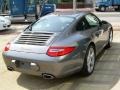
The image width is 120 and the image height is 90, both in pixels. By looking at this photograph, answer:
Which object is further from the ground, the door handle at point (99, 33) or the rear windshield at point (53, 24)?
the rear windshield at point (53, 24)

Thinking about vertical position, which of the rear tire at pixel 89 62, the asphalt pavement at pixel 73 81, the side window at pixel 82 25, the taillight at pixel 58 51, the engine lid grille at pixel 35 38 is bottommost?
the asphalt pavement at pixel 73 81

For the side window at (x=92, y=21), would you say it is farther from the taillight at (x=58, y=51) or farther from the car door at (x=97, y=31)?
the taillight at (x=58, y=51)

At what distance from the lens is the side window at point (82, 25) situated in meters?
6.53

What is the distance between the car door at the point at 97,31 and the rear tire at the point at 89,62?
378 mm

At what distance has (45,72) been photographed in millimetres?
5609

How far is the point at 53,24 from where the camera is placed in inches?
263

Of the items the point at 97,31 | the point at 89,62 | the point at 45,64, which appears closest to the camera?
the point at 45,64

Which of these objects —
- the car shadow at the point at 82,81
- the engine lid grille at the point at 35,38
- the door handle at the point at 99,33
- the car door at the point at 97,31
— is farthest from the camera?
the door handle at the point at 99,33

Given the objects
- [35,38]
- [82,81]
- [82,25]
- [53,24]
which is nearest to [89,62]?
[82,81]

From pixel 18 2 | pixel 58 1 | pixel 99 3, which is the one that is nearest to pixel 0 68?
pixel 18 2

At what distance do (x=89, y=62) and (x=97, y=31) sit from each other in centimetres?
109

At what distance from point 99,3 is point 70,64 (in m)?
25.8

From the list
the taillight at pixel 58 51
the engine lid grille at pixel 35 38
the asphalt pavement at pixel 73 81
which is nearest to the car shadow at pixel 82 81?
the asphalt pavement at pixel 73 81

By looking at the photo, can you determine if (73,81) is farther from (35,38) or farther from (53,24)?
(53,24)
